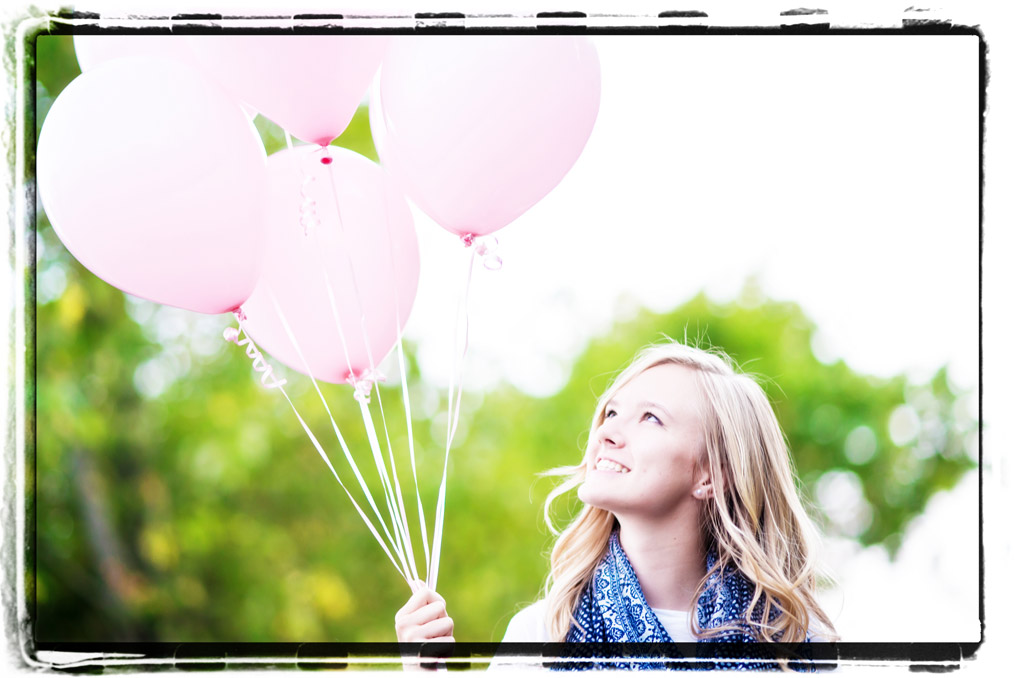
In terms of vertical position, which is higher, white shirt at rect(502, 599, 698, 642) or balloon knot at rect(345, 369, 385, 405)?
balloon knot at rect(345, 369, 385, 405)

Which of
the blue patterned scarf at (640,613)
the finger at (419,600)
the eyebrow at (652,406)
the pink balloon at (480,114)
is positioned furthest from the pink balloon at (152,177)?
the blue patterned scarf at (640,613)

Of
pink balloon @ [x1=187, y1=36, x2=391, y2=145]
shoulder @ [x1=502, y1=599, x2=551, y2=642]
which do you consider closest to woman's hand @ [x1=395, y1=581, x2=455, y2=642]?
shoulder @ [x1=502, y1=599, x2=551, y2=642]

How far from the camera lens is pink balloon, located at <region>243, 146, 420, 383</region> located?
1.46 meters

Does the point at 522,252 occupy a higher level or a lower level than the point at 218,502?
higher

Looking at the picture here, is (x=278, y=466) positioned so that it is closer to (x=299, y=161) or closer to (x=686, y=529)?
(x=299, y=161)

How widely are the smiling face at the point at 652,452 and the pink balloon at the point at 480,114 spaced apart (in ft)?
1.36

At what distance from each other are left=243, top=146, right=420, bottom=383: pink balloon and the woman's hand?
416 millimetres

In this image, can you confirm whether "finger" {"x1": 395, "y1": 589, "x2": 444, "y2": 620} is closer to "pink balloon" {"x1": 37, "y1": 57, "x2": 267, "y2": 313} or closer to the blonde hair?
the blonde hair

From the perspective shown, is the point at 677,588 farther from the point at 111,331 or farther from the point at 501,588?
the point at 111,331

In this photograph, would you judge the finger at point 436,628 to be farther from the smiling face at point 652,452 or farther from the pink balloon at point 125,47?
the pink balloon at point 125,47

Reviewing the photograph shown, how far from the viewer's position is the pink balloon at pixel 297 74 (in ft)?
4.37

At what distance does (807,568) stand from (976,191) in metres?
0.77

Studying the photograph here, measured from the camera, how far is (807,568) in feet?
4.66

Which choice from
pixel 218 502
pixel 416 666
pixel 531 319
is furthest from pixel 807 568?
pixel 218 502
